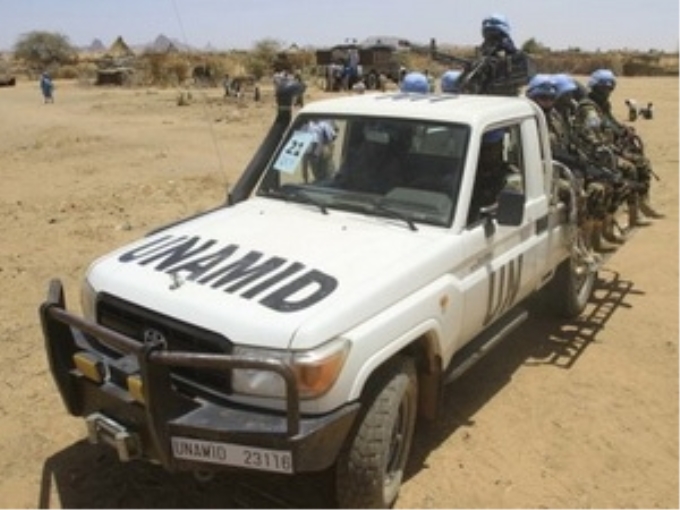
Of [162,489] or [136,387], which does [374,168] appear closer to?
[136,387]

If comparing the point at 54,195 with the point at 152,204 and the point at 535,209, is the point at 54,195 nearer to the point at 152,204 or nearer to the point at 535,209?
the point at 152,204

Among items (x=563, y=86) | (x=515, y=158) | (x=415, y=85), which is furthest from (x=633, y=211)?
(x=515, y=158)

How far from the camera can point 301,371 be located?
3.09 metres

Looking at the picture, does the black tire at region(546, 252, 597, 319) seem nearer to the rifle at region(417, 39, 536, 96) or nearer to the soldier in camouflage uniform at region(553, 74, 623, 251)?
the soldier in camouflage uniform at region(553, 74, 623, 251)

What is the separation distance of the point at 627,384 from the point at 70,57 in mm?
73774

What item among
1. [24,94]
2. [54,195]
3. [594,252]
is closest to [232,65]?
[24,94]

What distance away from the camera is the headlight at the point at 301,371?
3090 millimetres

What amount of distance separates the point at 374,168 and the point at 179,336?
165cm

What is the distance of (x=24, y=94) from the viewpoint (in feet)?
120

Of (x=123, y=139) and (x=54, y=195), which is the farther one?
(x=123, y=139)

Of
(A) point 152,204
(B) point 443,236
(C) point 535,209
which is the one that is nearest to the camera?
(B) point 443,236

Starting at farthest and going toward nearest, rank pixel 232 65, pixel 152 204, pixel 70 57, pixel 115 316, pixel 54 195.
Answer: pixel 70 57 < pixel 232 65 < pixel 54 195 < pixel 152 204 < pixel 115 316

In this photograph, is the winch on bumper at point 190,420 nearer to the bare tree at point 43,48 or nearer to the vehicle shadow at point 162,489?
the vehicle shadow at point 162,489

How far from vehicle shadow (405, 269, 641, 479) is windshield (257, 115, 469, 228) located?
1.32 meters
